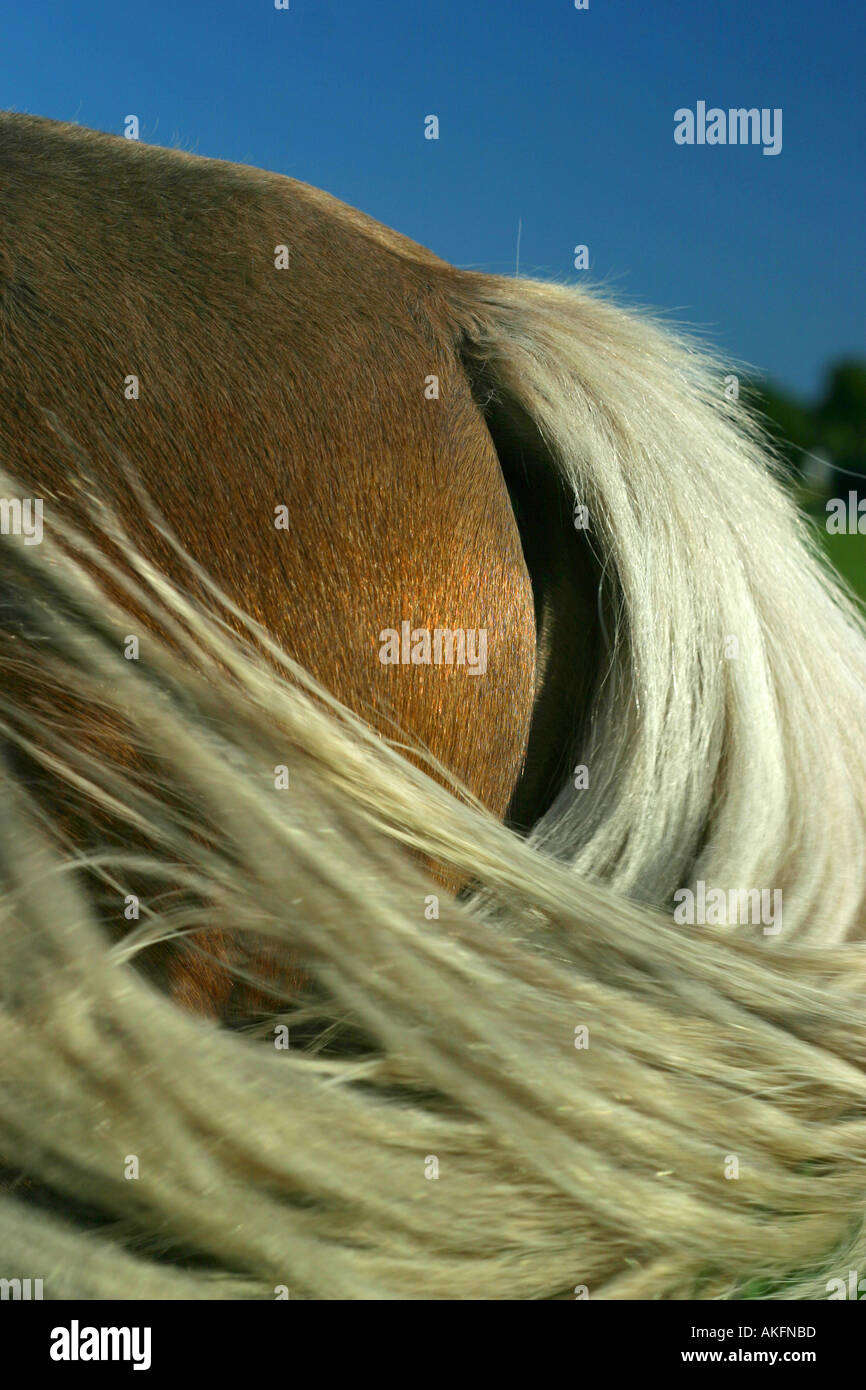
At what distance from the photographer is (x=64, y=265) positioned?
823 millimetres

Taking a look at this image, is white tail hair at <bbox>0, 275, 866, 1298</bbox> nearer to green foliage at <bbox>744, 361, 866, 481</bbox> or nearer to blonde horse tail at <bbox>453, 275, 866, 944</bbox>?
blonde horse tail at <bbox>453, 275, 866, 944</bbox>

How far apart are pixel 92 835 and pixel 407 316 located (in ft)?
1.59

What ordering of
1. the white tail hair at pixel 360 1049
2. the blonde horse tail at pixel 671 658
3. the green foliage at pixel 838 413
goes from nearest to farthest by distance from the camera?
the white tail hair at pixel 360 1049
the blonde horse tail at pixel 671 658
the green foliage at pixel 838 413

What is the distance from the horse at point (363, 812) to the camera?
671 millimetres

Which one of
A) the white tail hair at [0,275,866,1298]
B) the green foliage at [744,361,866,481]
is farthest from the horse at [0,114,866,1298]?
the green foliage at [744,361,866,481]

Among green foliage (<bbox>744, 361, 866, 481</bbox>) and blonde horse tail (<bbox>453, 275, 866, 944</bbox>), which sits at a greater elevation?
green foliage (<bbox>744, 361, 866, 481</bbox>)

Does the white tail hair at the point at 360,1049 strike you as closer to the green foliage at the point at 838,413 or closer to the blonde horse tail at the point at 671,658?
the blonde horse tail at the point at 671,658

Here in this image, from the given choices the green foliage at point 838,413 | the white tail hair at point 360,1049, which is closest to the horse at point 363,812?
the white tail hair at point 360,1049

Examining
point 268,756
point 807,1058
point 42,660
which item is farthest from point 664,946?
point 42,660

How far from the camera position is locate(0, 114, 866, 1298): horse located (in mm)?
671

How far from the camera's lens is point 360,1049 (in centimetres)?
75

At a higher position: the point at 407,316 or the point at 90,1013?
the point at 407,316

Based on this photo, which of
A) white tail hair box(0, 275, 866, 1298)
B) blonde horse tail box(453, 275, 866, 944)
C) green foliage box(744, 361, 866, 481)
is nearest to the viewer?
white tail hair box(0, 275, 866, 1298)
